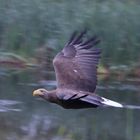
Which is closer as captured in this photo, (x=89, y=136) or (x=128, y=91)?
(x=89, y=136)

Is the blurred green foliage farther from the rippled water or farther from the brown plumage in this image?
the brown plumage

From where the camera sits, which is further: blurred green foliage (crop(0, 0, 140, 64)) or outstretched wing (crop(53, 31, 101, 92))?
blurred green foliage (crop(0, 0, 140, 64))

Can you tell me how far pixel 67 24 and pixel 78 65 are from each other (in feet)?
15.2

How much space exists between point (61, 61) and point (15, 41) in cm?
512

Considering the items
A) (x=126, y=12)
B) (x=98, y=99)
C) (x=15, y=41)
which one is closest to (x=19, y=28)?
(x=15, y=41)

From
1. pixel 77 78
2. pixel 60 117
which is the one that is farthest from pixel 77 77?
pixel 60 117

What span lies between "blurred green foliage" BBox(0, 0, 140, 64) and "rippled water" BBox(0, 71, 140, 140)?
1.67 ft

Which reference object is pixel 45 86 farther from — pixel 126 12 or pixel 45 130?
pixel 45 130

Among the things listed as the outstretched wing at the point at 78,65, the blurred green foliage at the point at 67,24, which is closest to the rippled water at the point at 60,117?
A: the blurred green foliage at the point at 67,24

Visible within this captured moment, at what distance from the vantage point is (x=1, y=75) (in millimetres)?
14414

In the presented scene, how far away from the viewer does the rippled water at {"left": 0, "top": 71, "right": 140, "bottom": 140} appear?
428 inches

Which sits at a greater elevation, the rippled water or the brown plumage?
the brown plumage

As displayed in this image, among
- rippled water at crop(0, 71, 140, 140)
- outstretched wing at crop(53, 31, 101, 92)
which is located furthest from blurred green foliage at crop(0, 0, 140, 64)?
outstretched wing at crop(53, 31, 101, 92)

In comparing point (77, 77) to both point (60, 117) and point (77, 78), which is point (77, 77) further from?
point (60, 117)
